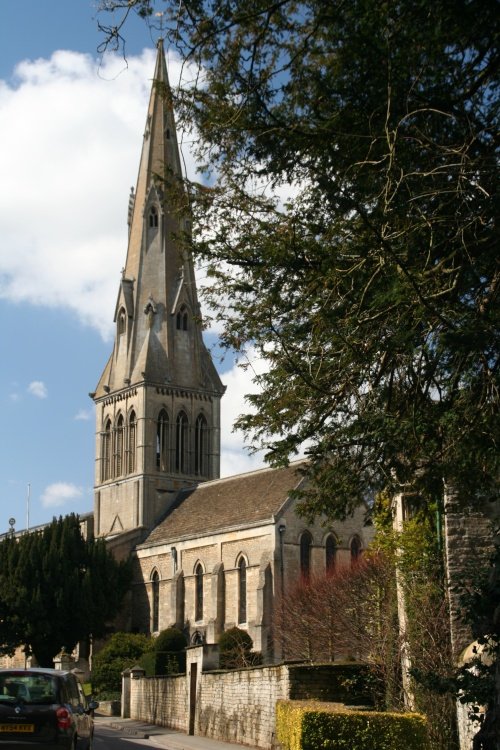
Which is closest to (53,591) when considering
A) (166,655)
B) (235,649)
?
(166,655)

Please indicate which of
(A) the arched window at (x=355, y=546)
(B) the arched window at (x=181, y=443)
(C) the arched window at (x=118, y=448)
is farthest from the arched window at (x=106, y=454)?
(A) the arched window at (x=355, y=546)

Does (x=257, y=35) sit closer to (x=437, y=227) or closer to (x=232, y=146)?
(x=232, y=146)

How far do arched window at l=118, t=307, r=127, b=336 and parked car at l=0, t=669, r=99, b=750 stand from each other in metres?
55.1

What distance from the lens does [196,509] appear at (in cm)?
6091

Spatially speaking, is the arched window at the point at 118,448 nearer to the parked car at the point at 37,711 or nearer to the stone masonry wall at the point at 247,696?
the stone masonry wall at the point at 247,696

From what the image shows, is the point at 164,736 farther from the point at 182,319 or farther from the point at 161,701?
the point at 182,319

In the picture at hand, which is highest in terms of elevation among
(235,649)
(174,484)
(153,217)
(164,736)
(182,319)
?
(153,217)

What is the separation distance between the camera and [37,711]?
12.8 meters

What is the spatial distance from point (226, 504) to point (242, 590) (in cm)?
626

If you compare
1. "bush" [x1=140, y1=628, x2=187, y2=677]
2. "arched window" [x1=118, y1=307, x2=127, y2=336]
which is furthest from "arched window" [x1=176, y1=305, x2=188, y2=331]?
"bush" [x1=140, y1=628, x2=187, y2=677]

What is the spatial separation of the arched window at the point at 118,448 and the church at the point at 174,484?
83 mm

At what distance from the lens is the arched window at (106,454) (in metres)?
67.8

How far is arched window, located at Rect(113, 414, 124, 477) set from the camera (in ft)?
219

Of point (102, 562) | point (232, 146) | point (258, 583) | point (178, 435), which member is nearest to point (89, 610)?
point (102, 562)
